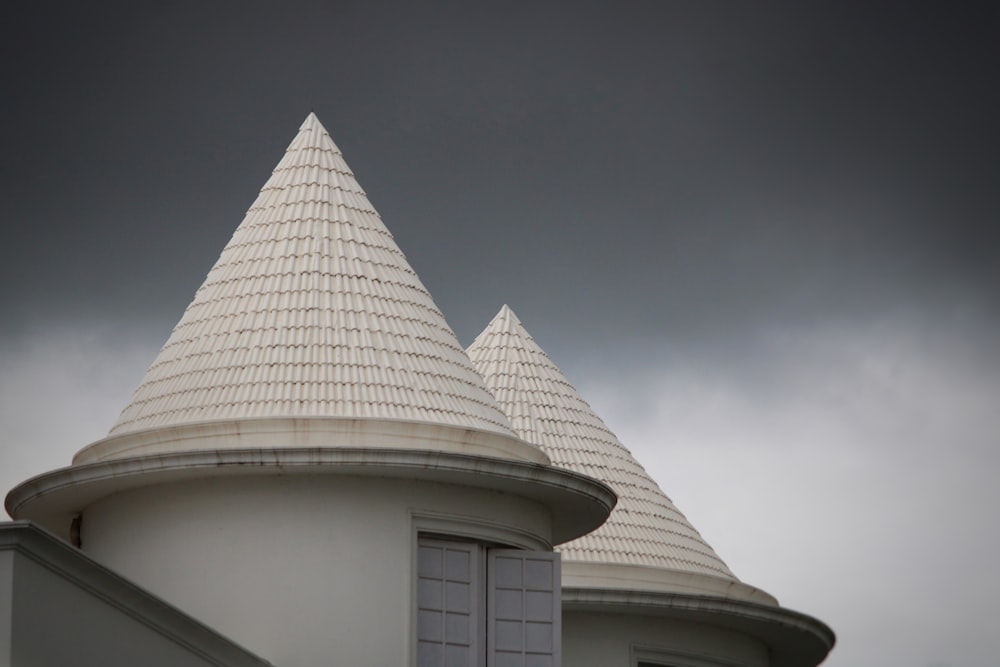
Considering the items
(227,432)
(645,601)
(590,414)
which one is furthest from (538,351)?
(227,432)

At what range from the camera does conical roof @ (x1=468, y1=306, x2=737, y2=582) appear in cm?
3022

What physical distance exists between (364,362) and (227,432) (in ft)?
5.74

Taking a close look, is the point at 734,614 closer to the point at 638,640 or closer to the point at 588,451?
the point at 638,640

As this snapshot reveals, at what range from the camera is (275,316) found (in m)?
24.5

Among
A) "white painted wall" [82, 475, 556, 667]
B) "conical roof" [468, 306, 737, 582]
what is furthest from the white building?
"conical roof" [468, 306, 737, 582]

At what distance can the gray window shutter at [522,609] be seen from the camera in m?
23.6

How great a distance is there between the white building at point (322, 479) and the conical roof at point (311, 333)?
24 millimetres

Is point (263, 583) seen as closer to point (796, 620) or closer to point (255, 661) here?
point (255, 661)

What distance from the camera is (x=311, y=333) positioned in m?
24.3

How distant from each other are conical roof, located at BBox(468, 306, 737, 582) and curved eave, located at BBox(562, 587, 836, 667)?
986mm

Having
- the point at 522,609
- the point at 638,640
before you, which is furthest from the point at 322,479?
the point at 638,640

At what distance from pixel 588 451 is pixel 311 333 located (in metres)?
7.61

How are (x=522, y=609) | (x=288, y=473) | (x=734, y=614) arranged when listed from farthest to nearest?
(x=734, y=614) → (x=522, y=609) → (x=288, y=473)

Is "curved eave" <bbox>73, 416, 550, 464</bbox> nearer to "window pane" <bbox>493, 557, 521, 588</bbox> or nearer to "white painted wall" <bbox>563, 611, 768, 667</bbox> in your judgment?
"window pane" <bbox>493, 557, 521, 588</bbox>
